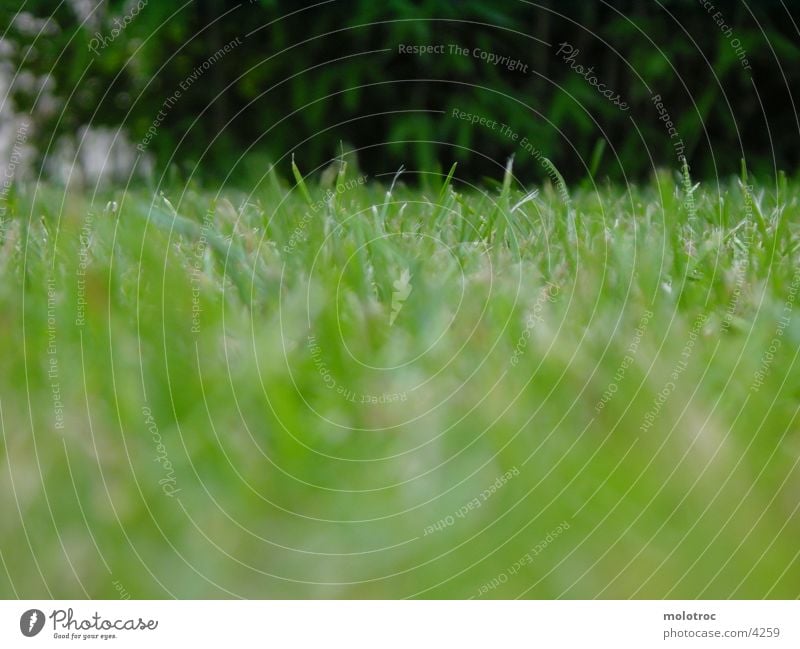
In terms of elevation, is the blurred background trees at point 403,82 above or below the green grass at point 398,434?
above

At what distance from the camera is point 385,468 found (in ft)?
1.87

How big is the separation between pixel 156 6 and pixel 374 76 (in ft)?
1.97

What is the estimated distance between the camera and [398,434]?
60 centimetres

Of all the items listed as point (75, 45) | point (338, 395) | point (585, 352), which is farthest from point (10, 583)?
point (75, 45)

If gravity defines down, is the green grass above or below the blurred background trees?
below

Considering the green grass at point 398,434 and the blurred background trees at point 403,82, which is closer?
the green grass at point 398,434

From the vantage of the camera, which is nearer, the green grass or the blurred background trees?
the green grass

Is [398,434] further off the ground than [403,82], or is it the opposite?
[403,82]

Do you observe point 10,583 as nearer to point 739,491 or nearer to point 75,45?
point 739,491

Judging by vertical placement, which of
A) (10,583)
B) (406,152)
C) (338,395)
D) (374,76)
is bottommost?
(10,583)

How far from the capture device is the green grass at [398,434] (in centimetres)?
54

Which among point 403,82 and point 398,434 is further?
point 403,82

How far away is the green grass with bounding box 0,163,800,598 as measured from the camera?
1.78 ft

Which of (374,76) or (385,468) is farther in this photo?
(374,76)
